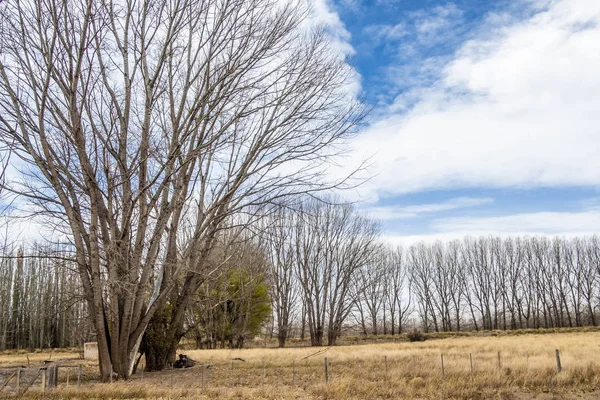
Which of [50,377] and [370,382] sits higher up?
[50,377]

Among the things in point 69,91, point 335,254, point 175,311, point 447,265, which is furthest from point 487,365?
point 447,265

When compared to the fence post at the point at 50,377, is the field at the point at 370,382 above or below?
below

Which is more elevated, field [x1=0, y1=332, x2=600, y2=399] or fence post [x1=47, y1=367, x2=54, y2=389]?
fence post [x1=47, y1=367, x2=54, y2=389]

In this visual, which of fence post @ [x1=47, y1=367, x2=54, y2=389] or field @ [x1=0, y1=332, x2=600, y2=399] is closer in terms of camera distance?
field @ [x1=0, y1=332, x2=600, y2=399]

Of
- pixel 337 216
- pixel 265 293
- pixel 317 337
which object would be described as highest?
pixel 337 216

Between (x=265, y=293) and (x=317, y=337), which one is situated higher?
(x=265, y=293)

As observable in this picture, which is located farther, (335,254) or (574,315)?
A: (574,315)

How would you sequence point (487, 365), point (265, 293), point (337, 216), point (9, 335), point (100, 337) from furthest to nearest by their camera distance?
point (9, 335), point (337, 216), point (265, 293), point (487, 365), point (100, 337)

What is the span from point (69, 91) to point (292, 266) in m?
33.8

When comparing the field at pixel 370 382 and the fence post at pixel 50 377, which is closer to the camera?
the field at pixel 370 382

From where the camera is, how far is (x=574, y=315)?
61531 millimetres

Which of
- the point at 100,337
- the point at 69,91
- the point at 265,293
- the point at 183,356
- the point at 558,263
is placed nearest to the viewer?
the point at 69,91

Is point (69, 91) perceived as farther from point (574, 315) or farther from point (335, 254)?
point (574, 315)

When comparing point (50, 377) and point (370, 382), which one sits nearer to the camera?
point (50, 377)
